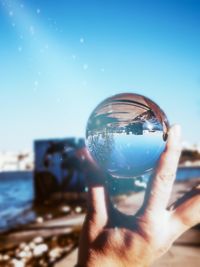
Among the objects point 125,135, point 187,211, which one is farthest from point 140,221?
point 125,135

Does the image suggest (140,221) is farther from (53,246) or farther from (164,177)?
(53,246)

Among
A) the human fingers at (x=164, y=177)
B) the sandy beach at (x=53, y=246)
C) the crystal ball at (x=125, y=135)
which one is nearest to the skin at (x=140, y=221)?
the human fingers at (x=164, y=177)

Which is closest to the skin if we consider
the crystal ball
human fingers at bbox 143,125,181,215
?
human fingers at bbox 143,125,181,215

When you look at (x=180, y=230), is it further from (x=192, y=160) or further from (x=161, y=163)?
(x=192, y=160)

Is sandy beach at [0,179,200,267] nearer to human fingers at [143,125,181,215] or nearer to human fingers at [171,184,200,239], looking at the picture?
human fingers at [171,184,200,239]

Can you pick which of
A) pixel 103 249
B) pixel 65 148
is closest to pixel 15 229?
pixel 65 148

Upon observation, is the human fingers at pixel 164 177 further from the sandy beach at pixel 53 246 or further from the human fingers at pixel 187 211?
the sandy beach at pixel 53 246
